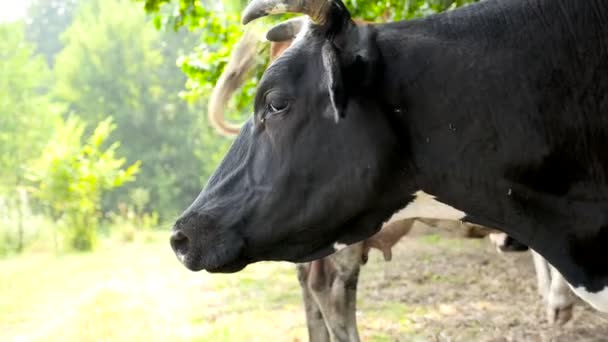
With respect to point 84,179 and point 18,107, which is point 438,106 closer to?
point 84,179

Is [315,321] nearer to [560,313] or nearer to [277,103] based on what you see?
[560,313]

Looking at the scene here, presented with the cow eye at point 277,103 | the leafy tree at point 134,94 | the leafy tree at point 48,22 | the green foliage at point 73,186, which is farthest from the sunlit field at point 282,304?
the leafy tree at point 48,22

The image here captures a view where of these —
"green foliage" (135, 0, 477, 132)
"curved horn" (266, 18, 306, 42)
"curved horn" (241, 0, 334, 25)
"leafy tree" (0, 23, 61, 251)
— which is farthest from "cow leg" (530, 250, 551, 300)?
"leafy tree" (0, 23, 61, 251)

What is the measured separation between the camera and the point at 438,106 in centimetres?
217

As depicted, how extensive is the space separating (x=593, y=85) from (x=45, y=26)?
68726 mm

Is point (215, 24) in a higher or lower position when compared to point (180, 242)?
lower

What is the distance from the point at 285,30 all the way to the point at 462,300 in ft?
17.6

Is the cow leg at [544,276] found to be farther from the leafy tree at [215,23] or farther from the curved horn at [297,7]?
the curved horn at [297,7]

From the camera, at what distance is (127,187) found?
39562 millimetres

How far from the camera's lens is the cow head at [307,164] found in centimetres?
216

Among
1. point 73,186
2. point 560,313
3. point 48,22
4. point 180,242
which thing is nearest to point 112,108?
point 73,186

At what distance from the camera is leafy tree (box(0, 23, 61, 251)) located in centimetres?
2384

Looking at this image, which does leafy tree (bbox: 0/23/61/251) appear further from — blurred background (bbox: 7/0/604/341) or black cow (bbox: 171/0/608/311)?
black cow (bbox: 171/0/608/311)

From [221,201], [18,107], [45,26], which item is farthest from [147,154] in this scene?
[221,201]
